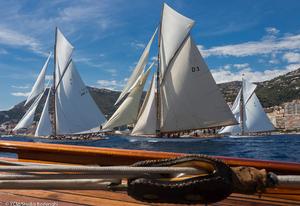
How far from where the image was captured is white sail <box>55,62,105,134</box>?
43500 millimetres

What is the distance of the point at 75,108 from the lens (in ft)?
142

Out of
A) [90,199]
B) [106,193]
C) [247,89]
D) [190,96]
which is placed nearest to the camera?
[90,199]

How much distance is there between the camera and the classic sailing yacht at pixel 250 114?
56.0 metres

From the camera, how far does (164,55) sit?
34312mm

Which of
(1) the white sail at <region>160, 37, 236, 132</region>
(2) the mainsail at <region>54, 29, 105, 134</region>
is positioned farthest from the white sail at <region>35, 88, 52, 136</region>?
(1) the white sail at <region>160, 37, 236, 132</region>

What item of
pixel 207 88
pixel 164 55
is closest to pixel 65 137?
pixel 164 55

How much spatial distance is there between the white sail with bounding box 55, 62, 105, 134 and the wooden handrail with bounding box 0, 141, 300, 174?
40.5 metres

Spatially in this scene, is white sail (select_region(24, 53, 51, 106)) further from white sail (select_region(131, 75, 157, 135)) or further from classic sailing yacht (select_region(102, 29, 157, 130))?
white sail (select_region(131, 75, 157, 135))

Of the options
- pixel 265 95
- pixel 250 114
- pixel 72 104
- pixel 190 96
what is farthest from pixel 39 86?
pixel 265 95

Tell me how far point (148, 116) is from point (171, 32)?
8504mm

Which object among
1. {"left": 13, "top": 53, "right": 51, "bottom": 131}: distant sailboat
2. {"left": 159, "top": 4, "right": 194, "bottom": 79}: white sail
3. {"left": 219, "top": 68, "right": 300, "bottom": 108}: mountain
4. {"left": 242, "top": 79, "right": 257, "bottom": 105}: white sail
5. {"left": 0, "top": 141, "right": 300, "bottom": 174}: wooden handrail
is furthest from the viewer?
{"left": 219, "top": 68, "right": 300, "bottom": 108}: mountain

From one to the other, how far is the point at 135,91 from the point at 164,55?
4.66 metres

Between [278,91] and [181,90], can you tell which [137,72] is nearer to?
[181,90]

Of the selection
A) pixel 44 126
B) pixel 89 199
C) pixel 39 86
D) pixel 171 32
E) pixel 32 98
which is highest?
pixel 171 32
